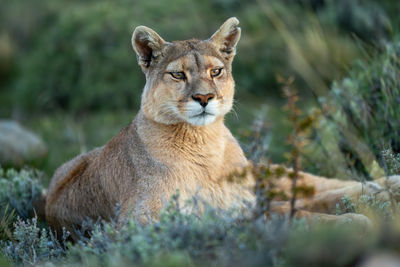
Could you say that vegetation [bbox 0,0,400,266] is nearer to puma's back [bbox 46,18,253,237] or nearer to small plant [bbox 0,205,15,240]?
small plant [bbox 0,205,15,240]

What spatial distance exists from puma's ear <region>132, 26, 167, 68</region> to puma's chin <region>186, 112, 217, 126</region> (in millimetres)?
911

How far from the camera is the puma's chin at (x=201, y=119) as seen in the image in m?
4.95

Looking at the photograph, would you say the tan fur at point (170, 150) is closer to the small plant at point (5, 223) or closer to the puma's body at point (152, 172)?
the puma's body at point (152, 172)

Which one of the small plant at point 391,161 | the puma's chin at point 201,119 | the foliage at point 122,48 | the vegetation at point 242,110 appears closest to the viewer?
the vegetation at point 242,110

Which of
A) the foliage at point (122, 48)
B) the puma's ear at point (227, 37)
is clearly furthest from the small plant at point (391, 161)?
the foliage at point (122, 48)

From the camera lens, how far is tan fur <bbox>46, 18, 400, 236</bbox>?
4992 millimetres

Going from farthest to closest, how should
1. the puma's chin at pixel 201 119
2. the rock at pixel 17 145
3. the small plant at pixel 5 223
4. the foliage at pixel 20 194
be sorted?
the rock at pixel 17 145, the foliage at pixel 20 194, the small plant at pixel 5 223, the puma's chin at pixel 201 119

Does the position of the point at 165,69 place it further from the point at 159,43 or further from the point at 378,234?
the point at 378,234

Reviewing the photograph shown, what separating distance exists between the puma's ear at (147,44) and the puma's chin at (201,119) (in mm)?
911

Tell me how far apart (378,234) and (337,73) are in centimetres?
508

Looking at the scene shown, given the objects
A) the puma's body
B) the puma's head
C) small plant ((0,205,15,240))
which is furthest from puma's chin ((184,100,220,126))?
small plant ((0,205,15,240))

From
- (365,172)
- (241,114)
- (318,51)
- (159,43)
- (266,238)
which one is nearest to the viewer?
(266,238)

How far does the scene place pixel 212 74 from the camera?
17.3 ft

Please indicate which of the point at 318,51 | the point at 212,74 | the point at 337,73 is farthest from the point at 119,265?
the point at 318,51
